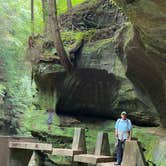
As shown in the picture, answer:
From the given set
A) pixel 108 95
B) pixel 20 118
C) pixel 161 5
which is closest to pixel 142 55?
pixel 161 5

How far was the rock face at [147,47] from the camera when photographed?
558 centimetres

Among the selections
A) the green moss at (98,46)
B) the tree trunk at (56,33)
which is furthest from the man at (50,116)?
the green moss at (98,46)

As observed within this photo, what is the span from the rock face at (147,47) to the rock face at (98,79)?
90cm

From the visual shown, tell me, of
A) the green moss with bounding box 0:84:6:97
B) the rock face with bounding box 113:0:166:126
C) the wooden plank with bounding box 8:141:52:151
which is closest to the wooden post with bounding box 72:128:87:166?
the wooden plank with bounding box 8:141:52:151

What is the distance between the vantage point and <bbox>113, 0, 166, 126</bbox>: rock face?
558 cm

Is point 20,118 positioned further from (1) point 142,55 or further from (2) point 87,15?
(1) point 142,55

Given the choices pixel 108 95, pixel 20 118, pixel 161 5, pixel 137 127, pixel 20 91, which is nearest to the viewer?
pixel 161 5

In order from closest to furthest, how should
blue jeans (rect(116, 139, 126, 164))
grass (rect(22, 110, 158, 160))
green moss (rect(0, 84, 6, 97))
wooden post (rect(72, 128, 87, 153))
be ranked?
blue jeans (rect(116, 139, 126, 164)) < wooden post (rect(72, 128, 87, 153)) < grass (rect(22, 110, 158, 160)) < green moss (rect(0, 84, 6, 97))

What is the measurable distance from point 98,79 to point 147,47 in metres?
5.24

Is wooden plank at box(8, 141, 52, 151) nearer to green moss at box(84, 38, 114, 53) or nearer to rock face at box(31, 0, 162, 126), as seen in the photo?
rock face at box(31, 0, 162, 126)

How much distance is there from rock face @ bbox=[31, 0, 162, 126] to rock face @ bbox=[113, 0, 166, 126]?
90 cm

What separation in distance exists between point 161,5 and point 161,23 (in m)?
0.58

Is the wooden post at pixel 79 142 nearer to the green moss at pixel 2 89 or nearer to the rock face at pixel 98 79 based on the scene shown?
the rock face at pixel 98 79

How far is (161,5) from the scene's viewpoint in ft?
17.2
